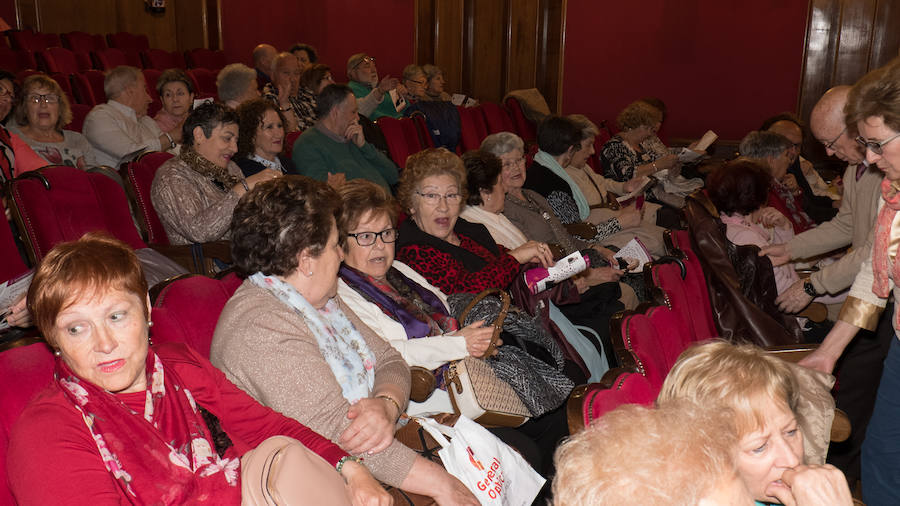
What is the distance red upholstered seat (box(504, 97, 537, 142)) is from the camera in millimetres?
7223

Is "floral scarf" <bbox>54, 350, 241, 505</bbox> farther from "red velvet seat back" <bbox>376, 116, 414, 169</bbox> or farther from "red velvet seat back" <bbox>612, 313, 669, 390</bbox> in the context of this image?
"red velvet seat back" <bbox>376, 116, 414, 169</bbox>

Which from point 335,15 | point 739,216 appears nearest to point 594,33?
point 335,15

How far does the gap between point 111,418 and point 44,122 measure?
3128mm

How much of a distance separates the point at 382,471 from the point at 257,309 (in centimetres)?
49

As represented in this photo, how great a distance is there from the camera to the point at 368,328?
2.14m

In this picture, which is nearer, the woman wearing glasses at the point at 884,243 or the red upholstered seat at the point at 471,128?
the woman wearing glasses at the point at 884,243

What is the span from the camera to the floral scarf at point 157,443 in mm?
1302

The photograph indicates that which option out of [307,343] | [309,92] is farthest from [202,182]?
[309,92]

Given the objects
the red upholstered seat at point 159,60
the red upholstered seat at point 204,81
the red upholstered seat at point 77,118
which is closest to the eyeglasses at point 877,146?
the red upholstered seat at point 77,118

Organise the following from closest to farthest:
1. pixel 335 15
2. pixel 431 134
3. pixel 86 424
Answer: pixel 86 424 → pixel 431 134 → pixel 335 15

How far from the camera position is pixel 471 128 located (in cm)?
626

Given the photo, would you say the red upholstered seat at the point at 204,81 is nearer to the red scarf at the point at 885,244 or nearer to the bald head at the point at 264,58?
the bald head at the point at 264,58

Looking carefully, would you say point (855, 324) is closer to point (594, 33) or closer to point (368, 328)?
point (368, 328)

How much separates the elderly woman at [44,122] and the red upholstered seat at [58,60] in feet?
10.8
